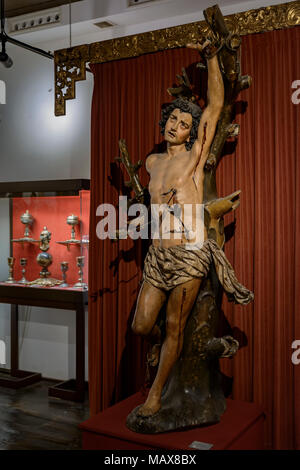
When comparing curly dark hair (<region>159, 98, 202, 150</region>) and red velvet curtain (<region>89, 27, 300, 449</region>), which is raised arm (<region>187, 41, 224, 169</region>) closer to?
curly dark hair (<region>159, 98, 202, 150</region>)

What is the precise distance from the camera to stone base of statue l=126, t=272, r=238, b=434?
9.87 feet

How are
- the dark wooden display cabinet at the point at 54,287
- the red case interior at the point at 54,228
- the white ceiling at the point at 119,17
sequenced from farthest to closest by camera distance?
1. the red case interior at the point at 54,228
2. the dark wooden display cabinet at the point at 54,287
3. the white ceiling at the point at 119,17

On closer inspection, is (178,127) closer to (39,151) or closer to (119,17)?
(119,17)

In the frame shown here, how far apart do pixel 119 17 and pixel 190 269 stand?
245cm

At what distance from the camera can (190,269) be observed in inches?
116

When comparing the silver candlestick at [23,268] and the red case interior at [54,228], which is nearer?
the red case interior at [54,228]

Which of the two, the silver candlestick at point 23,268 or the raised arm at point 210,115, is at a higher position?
the raised arm at point 210,115

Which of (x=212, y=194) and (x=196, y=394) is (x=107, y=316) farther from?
(x=212, y=194)

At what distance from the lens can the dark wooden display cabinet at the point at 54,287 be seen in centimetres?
453

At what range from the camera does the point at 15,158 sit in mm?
5363

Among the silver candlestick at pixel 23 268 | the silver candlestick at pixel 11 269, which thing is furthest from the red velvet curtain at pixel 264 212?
the silver candlestick at pixel 11 269

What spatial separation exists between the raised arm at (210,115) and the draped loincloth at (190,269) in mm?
524

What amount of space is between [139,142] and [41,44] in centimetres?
196

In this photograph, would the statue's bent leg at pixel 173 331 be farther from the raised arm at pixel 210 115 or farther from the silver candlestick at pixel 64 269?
the silver candlestick at pixel 64 269
